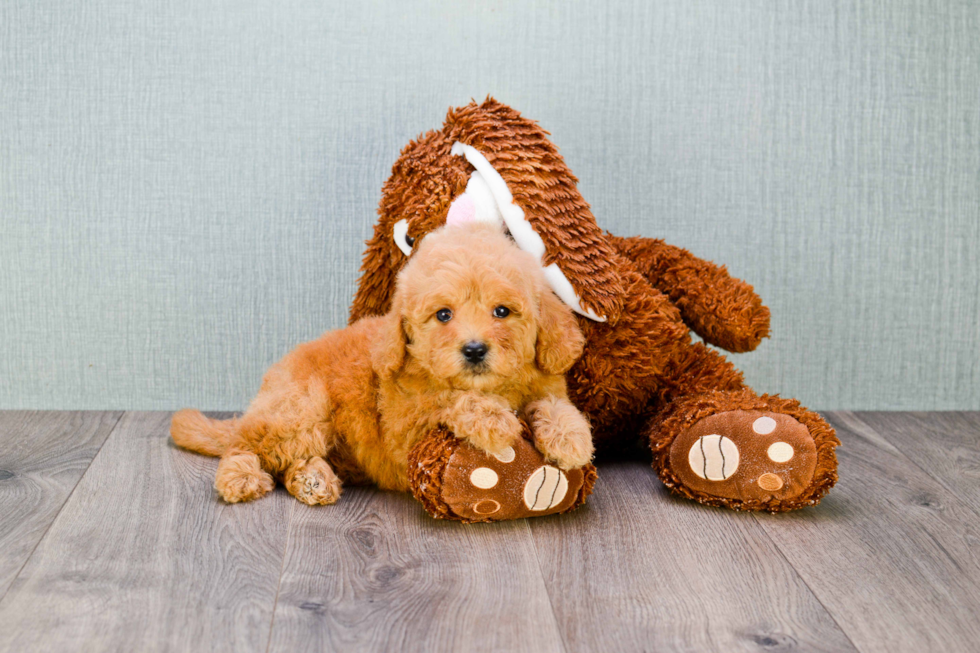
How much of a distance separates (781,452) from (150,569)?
3.57ft

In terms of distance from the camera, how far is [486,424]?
1.46 metres

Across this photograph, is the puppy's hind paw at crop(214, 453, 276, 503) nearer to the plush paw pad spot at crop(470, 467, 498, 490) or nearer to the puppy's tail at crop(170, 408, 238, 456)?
the puppy's tail at crop(170, 408, 238, 456)

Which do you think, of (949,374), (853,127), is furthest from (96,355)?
(949,374)

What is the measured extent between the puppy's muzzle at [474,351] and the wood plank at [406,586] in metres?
0.31

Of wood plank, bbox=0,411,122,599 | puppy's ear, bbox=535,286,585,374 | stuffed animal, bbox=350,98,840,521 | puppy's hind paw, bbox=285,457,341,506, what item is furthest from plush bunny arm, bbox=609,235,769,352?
wood plank, bbox=0,411,122,599

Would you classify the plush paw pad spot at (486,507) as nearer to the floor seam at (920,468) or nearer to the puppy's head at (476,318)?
the puppy's head at (476,318)

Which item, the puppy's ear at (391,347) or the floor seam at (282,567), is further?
the puppy's ear at (391,347)

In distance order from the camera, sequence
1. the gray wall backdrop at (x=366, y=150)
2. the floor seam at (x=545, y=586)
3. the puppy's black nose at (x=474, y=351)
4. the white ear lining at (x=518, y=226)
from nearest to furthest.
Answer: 1. the floor seam at (x=545, y=586)
2. the puppy's black nose at (x=474, y=351)
3. the white ear lining at (x=518, y=226)
4. the gray wall backdrop at (x=366, y=150)

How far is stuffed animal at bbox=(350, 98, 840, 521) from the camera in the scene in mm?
1588

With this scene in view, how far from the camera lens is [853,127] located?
2.27m

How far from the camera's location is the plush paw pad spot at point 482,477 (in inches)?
59.1

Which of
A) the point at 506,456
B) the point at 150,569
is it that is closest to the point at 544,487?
the point at 506,456

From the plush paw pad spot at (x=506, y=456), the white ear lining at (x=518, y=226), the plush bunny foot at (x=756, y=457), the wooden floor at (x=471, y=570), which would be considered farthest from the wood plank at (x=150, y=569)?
the plush bunny foot at (x=756, y=457)

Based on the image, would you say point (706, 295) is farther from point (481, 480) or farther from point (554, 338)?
point (481, 480)
